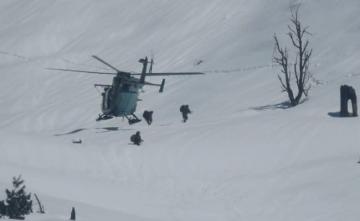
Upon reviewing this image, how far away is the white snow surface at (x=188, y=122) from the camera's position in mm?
19781

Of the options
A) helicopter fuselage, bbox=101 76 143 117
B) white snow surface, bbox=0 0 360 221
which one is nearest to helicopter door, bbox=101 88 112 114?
helicopter fuselage, bbox=101 76 143 117

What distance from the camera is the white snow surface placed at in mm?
19781

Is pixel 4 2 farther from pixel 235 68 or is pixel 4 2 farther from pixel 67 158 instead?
pixel 67 158

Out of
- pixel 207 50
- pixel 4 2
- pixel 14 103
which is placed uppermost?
pixel 4 2

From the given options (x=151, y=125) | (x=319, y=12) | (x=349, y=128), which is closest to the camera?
(x=349, y=128)

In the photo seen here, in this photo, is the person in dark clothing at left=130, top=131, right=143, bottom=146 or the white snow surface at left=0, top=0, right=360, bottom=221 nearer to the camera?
the white snow surface at left=0, top=0, right=360, bottom=221

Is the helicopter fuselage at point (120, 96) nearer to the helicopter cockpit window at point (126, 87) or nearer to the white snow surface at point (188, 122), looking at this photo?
the helicopter cockpit window at point (126, 87)

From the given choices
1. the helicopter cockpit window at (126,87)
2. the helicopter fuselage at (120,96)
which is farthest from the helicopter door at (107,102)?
the helicopter cockpit window at (126,87)

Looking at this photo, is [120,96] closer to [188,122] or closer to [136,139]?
[188,122]

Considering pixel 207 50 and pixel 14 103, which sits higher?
pixel 207 50

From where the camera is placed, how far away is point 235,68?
41281 mm

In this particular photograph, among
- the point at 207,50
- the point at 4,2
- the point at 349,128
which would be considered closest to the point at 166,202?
the point at 349,128

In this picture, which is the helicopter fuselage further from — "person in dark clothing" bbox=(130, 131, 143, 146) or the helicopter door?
A: "person in dark clothing" bbox=(130, 131, 143, 146)

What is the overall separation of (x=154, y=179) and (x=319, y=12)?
2658 cm
